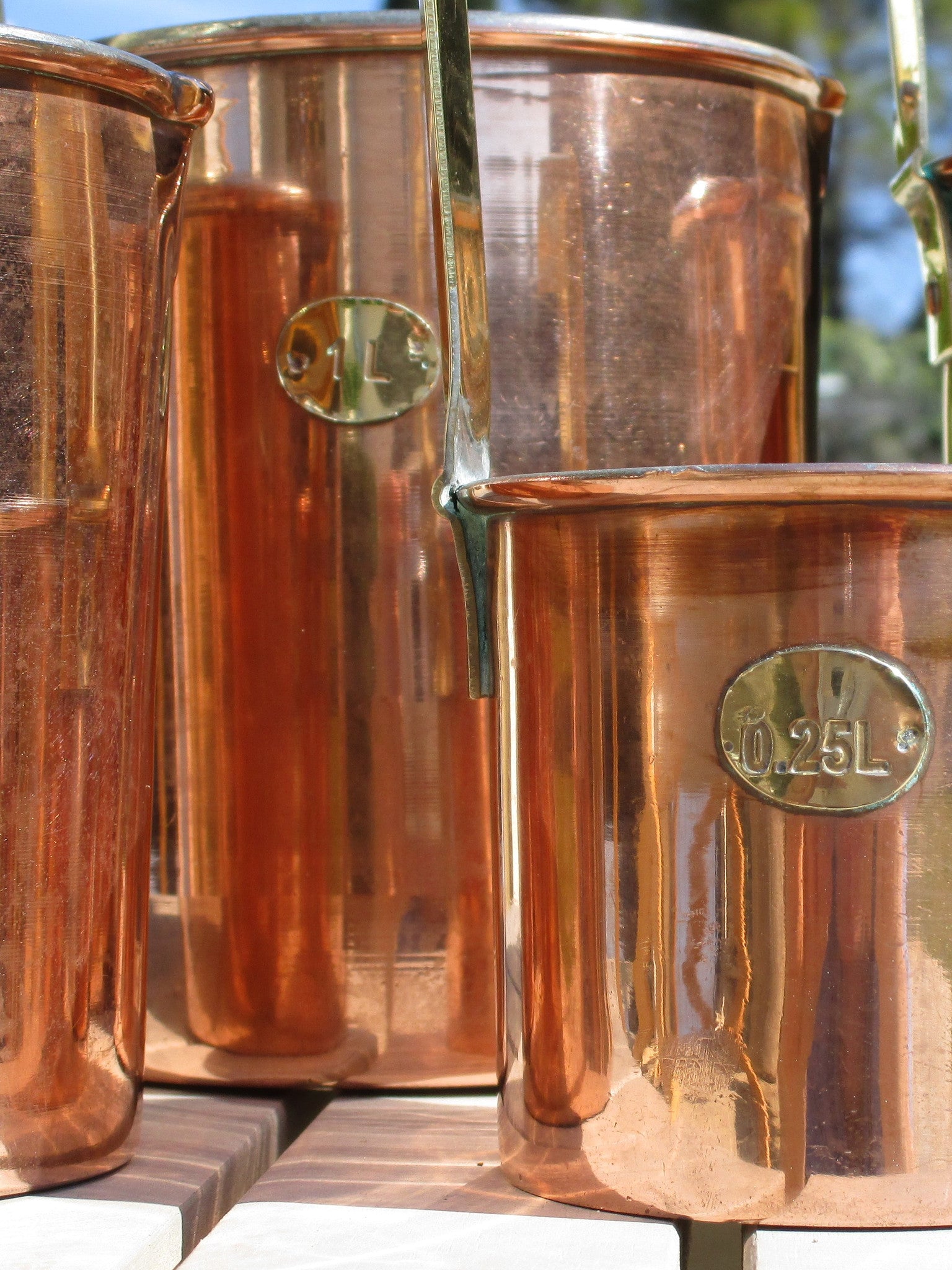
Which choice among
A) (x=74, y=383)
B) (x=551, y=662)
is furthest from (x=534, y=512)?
(x=74, y=383)

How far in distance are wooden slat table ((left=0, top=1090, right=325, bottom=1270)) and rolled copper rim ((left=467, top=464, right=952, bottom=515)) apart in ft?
1.01

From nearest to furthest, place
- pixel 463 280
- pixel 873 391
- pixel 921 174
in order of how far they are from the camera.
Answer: pixel 463 280 → pixel 921 174 → pixel 873 391

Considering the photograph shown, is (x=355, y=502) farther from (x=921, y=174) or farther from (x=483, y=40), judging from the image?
(x=921, y=174)

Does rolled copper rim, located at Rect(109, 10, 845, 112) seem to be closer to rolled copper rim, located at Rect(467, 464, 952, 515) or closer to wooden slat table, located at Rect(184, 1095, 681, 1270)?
rolled copper rim, located at Rect(467, 464, 952, 515)

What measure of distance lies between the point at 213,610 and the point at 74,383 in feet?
0.54

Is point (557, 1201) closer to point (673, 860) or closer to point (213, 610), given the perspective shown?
point (673, 860)

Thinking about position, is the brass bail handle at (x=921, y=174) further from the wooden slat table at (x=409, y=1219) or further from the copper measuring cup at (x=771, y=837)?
the wooden slat table at (x=409, y=1219)

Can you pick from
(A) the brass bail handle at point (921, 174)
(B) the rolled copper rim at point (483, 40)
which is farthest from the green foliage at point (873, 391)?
(B) the rolled copper rim at point (483, 40)

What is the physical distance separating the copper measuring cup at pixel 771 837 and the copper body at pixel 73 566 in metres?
0.18

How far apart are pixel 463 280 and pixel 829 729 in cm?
24

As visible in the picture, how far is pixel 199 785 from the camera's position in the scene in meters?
0.73

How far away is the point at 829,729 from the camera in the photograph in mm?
533

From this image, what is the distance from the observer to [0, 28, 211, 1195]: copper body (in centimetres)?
58

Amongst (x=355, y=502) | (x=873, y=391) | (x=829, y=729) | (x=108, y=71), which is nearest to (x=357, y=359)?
(x=355, y=502)
